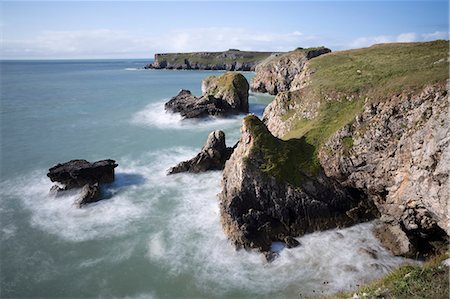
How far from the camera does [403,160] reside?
25.5 meters

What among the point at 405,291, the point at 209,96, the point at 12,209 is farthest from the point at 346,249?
the point at 209,96

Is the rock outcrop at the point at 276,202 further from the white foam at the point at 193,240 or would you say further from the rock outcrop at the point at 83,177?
the rock outcrop at the point at 83,177

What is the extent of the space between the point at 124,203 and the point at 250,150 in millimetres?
13673

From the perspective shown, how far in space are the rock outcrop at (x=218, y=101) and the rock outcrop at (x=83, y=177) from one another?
29.8m

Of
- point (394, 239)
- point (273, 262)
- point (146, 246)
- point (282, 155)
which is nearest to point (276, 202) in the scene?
point (282, 155)

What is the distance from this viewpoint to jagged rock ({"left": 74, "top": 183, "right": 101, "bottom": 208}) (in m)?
31.6

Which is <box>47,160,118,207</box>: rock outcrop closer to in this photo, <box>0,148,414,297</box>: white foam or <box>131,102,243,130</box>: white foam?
<box>0,148,414,297</box>: white foam

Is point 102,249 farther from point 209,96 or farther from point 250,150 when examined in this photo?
point 209,96

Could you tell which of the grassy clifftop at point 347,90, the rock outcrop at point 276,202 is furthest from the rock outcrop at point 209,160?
the rock outcrop at point 276,202

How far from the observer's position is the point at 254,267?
22188 mm

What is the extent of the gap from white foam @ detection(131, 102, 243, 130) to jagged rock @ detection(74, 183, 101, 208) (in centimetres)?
2801

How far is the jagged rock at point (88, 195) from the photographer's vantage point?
104 feet

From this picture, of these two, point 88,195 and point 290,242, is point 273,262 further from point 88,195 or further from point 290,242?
point 88,195

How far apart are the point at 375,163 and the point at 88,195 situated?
26315mm
